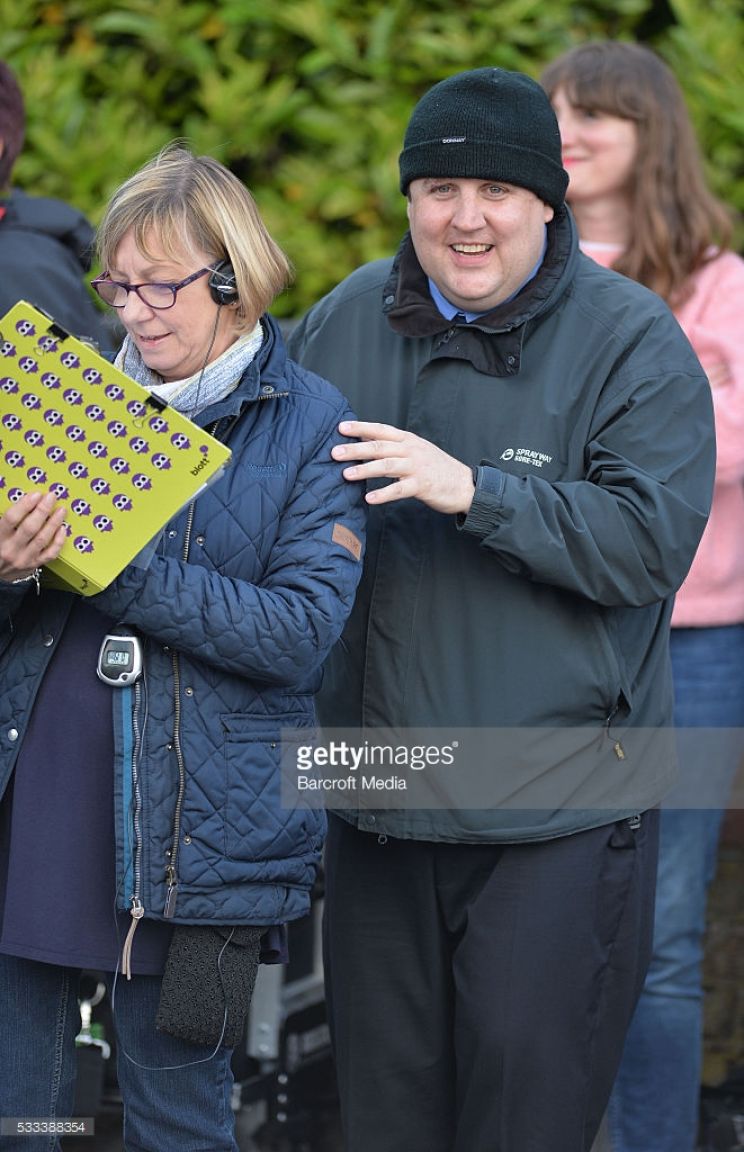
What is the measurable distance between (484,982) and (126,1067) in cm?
59

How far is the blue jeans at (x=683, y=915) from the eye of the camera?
11.4 ft

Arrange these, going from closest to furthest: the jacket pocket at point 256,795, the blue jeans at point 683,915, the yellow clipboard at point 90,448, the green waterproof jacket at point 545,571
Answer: the yellow clipboard at point 90,448, the jacket pocket at point 256,795, the green waterproof jacket at point 545,571, the blue jeans at point 683,915

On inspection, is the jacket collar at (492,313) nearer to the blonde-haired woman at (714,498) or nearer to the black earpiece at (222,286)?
the black earpiece at (222,286)

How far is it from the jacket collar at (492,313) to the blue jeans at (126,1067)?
1115 millimetres

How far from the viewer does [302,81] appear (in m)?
4.72

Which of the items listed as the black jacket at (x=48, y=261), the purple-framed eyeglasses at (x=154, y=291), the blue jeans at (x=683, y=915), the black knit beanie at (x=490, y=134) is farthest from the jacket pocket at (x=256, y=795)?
the blue jeans at (x=683, y=915)

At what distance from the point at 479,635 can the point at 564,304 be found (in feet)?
1.84

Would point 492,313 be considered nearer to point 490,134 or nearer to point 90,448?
point 490,134

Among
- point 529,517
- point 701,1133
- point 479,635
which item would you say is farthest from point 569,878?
point 701,1133

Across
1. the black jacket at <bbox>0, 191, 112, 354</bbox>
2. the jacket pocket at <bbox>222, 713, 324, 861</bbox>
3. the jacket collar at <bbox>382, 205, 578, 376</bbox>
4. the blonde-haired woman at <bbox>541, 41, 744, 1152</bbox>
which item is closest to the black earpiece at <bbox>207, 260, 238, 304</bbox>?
the jacket collar at <bbox>382, 205, 578, 376</bbox>

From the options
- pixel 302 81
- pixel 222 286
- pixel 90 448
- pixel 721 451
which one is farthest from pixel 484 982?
pixel 302 81

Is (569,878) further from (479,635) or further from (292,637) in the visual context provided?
(292,637)

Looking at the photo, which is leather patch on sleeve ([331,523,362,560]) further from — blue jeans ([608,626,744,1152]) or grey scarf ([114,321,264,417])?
blue jeans ([608,626,744,1152])

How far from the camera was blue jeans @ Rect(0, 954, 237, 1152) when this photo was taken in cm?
255
